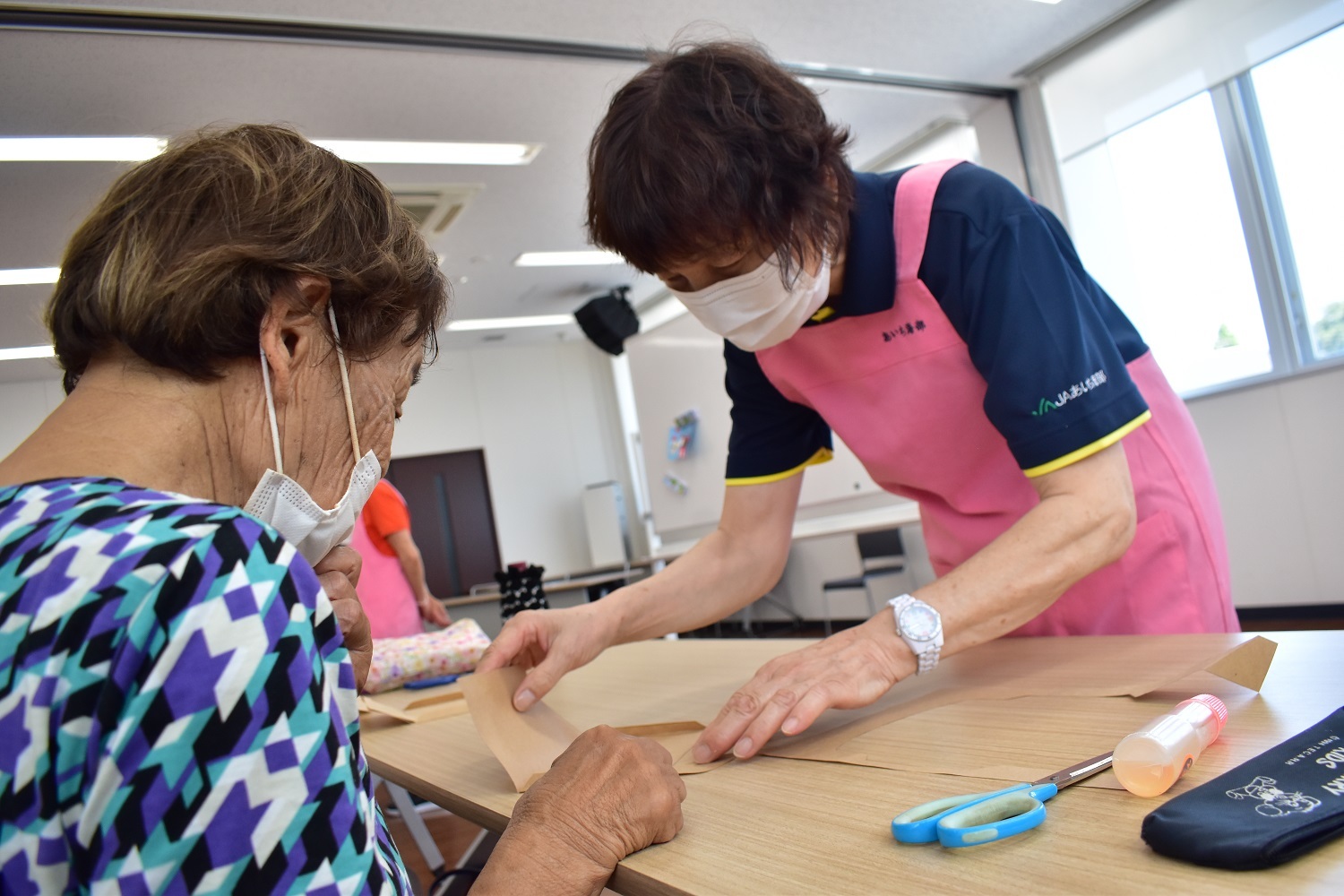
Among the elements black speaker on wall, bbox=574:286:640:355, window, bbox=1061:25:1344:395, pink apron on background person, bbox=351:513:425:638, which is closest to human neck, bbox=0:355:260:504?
pink apron on background person, bbox=351:513:425:638

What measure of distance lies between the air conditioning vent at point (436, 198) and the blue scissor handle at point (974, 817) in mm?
5790

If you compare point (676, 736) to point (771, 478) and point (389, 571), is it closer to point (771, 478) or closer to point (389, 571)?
point (771, 478)

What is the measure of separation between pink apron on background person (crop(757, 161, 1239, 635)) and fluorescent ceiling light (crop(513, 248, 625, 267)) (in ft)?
21.9

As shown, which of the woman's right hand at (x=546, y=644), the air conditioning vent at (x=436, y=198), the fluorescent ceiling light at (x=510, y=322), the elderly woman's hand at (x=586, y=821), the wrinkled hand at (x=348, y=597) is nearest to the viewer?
the elderly woman's hand at (x=586, y=821)

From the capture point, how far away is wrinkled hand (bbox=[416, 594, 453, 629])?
13.4 feet

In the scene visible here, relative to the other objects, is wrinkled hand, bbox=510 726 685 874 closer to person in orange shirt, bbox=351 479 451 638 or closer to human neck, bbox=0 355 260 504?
human neck, bbox=0 355 260 504

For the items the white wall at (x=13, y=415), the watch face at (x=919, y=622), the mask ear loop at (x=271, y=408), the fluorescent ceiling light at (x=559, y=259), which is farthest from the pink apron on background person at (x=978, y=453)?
the fluorescent ceiling light at (x=559, y=259)

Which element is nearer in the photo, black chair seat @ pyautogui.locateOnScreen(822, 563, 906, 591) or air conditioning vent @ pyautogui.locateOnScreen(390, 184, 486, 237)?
air conditioning vent @ pyautogui.locateOnScreen(390, 184, 486, 237)

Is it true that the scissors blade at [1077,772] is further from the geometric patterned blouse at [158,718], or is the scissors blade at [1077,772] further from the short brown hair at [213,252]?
the short brown hair at [213,252]

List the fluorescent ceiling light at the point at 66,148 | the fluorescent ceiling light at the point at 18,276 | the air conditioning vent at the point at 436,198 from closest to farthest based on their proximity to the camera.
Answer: the fluorescent ceiling light at the point at 66,148
the fluorescent ceiling light at the point at 18,276
the air conditioning vent at the point at 436,198

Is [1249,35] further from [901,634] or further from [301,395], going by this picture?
[301,395]

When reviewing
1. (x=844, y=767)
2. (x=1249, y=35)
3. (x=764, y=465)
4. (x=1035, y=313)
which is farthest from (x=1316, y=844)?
(x=1249, y=35)

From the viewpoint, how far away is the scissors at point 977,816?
0.65 meters

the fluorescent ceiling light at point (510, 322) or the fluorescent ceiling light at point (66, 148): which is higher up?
the fluorescent ceiling light at point (510, 322)
